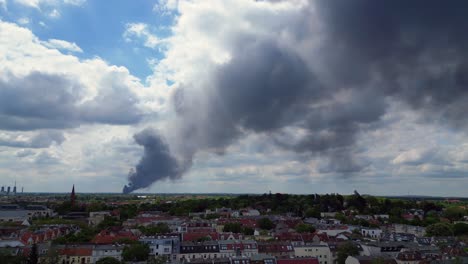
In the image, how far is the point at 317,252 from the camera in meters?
95.0

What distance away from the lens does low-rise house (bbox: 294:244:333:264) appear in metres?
94.7

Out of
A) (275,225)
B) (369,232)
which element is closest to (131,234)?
(275,225)

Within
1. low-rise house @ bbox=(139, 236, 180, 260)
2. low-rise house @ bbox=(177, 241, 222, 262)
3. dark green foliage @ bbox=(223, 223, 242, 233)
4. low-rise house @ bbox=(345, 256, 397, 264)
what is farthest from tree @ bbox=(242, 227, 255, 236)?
low-rise house @ bbox=(345, 256, 397, 264)

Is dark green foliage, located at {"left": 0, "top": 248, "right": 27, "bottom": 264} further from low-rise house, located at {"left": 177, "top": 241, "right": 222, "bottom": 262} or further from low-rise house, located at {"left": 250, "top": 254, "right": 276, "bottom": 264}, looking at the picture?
low-rise house, located at {"left": 250, "top": 254, "right": 276, "bottom": 264}

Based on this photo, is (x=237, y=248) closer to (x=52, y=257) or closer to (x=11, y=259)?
(x=52, y=257)

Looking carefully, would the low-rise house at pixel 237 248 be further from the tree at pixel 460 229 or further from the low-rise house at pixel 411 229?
the tree at pixel 460 229

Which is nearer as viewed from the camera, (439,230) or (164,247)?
(164,247)

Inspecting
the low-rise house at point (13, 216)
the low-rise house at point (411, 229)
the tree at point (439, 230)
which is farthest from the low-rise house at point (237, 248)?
the low-rise house at point (13, 216)

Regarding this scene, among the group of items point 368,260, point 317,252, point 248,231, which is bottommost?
point 317,252

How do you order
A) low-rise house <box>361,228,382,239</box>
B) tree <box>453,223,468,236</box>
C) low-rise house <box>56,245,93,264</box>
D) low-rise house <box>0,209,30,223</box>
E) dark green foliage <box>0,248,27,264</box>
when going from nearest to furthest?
dark green foliage <box>0,248,27,264</box> → low-rise house <box>56,245,93,264</box> → low-rise house <box>361,228,382,239</box> → tree <box>453,223,468,236</box> → low-rise house <box>0,209,30,223</box>

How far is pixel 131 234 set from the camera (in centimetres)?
11494

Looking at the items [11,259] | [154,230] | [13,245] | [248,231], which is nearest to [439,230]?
[248,231]

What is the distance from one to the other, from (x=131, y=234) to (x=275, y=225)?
179 feet

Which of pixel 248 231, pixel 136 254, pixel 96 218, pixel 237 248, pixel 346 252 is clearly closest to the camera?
pixel 136 254
